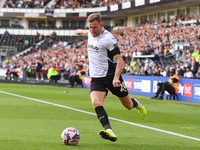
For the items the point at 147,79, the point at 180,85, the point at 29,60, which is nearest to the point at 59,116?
the point at 180,85

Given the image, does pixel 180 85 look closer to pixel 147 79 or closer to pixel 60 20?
pixel 147 79

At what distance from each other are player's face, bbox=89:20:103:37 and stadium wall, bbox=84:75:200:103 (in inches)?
433

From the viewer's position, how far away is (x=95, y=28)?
621 cm

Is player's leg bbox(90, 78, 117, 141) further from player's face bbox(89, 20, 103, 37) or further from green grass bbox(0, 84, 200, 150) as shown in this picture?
player's face bbox(89, 20, 103, 37)

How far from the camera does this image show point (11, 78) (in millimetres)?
→ 35062

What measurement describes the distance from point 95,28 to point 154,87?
44.2 ft

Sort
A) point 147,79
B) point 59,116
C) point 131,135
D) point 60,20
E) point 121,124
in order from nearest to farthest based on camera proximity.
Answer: point 131,135 → point 121,124 → point 59,116 → point 147,79 → point 60,20

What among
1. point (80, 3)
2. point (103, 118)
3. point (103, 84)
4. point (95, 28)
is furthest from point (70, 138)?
point (80, 3)

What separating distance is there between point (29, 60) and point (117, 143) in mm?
38515

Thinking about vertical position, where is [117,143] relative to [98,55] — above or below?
below

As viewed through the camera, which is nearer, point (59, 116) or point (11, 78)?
point (59, 116)

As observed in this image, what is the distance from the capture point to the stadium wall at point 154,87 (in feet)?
54.4

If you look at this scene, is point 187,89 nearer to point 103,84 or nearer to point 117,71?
point 103,84

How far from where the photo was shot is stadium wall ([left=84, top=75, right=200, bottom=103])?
54.4ft
